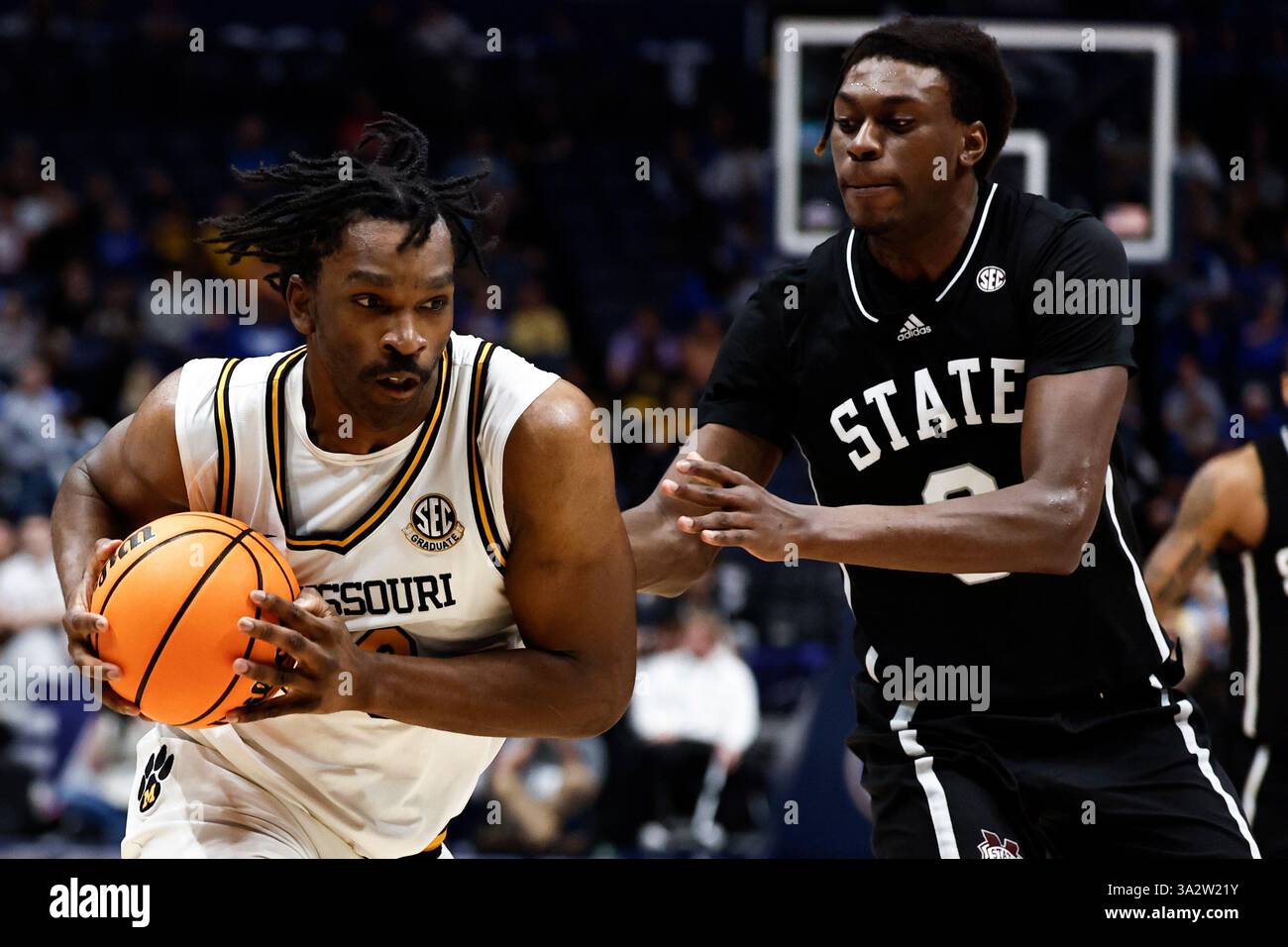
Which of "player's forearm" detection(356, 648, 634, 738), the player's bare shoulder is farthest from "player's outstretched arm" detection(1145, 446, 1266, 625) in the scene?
the player's bare shoulder

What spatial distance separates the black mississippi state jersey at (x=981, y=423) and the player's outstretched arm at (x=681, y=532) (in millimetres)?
150

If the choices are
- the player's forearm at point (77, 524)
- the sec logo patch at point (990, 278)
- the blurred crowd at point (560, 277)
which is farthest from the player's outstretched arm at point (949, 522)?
the blurred crowd at point (560, 277)

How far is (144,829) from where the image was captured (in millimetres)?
3271

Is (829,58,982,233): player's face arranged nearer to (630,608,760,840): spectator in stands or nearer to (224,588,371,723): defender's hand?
(224,588,371,723): defender's hand

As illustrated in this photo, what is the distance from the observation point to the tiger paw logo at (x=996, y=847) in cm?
316

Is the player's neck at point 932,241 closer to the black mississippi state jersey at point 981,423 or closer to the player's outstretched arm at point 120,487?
the black mississippi state jersey at point 981,423

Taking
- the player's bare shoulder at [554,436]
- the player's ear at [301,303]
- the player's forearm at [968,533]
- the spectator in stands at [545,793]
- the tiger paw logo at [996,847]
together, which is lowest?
the spectator in stands at [545,793]

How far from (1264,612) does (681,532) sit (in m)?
2.01

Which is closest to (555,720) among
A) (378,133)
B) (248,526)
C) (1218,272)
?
(248,526)

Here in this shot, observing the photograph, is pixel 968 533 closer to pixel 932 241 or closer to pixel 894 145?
pixel 932 241

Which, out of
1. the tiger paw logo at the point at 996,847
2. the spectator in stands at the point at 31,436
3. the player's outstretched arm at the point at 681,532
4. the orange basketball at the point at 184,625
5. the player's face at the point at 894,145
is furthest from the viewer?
the spectator in stands at the point at 31,436

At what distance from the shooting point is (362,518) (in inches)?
127

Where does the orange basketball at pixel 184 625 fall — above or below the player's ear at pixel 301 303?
below
